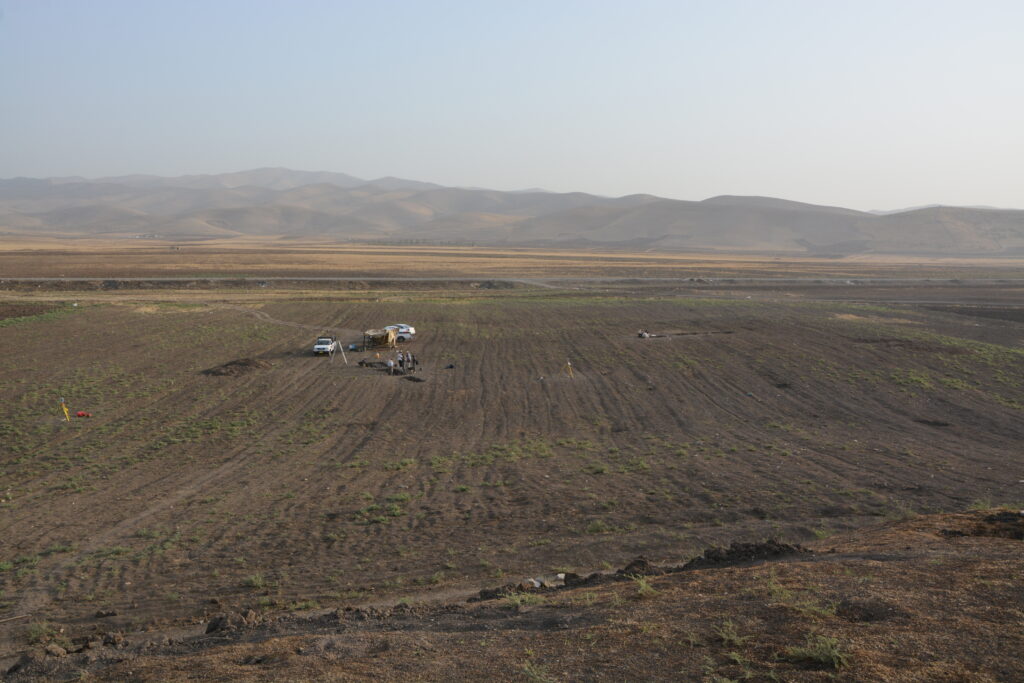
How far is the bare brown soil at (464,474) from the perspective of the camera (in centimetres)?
932

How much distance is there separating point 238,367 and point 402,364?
7.38 m

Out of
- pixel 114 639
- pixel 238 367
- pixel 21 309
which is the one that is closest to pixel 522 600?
pixel 114 639

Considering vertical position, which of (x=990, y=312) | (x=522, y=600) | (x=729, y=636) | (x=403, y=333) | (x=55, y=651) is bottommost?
(x=55, y=651)

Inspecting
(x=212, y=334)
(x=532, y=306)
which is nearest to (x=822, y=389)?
(x=532, y=306)

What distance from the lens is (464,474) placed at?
17562mm

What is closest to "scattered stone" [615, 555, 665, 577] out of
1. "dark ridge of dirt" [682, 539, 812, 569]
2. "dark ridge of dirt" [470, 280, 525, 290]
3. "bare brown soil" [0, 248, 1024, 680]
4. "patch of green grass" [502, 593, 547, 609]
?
"dark ridge of dirt" [682, 539, 812, 569]

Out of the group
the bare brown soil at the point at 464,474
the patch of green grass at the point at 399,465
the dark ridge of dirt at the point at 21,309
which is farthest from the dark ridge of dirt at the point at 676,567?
the dark ridge of dirt at the point at 21,309

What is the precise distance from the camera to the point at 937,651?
720 cm

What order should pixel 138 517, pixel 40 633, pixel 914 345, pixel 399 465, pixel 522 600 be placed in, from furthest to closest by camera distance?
pixel 914 345
pixel 399 465
pixel 138 517
pixel 40 633
pixel 522 600

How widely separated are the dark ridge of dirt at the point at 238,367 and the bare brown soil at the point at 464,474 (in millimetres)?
177

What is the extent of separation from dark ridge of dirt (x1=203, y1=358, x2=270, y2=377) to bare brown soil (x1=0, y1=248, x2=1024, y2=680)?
6.9 inches

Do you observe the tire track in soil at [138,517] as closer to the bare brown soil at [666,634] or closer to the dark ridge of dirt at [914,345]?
the bare brown soil at [666,634]

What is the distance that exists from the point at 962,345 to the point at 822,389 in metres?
13.7

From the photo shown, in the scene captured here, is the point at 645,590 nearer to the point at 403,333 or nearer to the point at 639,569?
the point at 639,569
